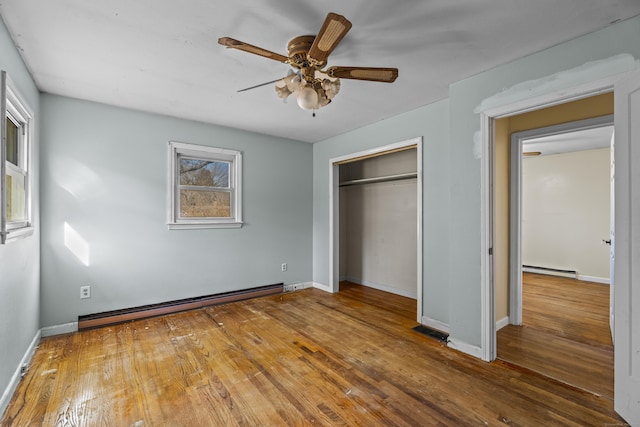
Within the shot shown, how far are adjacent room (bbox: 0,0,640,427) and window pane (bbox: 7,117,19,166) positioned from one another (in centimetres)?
5

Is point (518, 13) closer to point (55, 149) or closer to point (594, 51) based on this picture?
point (594, 51)

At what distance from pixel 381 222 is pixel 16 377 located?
4.23 m

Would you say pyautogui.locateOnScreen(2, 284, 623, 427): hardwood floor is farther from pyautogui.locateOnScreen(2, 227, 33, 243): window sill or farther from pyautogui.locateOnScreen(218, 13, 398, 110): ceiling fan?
pyautogui.locateOnScreen(218, 13, 398, 110): ceiling fan

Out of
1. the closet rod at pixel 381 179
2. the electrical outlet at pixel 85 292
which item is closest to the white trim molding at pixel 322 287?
the closet rod at pixel 381 179

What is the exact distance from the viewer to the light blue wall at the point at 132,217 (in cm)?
294

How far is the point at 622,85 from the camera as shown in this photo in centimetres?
176

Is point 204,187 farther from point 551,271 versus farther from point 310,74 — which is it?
point 551,271

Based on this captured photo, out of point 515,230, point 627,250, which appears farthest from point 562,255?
point 627,250

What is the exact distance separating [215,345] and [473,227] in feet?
8.49

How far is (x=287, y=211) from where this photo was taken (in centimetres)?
461

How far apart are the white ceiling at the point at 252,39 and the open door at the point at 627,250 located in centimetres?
58

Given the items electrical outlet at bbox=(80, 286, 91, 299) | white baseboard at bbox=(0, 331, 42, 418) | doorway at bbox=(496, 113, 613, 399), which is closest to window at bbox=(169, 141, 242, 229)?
electrical outlet at bbox=(80, 286, 91, 299)

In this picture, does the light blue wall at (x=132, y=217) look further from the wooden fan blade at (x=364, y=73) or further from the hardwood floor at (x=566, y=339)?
the hardwood floor at (x=566, y=339)

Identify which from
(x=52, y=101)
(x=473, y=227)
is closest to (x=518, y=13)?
(x=473, y=227)
